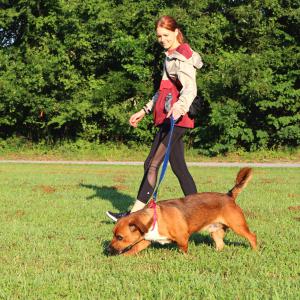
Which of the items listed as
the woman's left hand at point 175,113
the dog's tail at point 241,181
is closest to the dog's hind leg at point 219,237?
the dog's tail at point 241,181

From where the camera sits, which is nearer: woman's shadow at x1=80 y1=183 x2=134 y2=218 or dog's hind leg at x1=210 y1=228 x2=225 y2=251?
dog's hind leg at x1=210 y1=228 x2=225 y2=251

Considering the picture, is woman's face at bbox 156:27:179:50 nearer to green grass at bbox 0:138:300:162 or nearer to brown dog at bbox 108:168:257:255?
brown dog at bbox 108:168:257:255

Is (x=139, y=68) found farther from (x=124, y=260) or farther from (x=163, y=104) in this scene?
(x=124, y=260)

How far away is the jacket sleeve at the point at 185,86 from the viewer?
18.3 feet

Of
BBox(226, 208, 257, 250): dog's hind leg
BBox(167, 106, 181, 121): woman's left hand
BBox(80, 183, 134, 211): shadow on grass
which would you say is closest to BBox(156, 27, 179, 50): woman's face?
BBox(167, 106, 181, 121): woman's left hand

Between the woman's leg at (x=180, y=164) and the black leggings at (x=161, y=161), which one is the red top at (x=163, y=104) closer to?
the black leggings at (x=161, y=161)

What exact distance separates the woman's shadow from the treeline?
36.8 ft

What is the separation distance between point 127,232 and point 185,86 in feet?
6.05

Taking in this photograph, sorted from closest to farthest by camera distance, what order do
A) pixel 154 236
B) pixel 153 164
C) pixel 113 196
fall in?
pixel 154 236 < pixel 153 164 < pixel 113 196

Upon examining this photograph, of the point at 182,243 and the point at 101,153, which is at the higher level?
the point at 182,243

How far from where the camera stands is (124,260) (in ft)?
15.6

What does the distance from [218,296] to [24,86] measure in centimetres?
2086

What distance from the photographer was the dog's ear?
4.71 meters

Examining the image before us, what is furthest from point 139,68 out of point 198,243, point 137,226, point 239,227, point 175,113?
point 137,226
